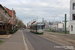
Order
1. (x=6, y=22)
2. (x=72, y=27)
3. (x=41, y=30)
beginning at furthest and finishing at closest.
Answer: (x=72, y=27) → (x=41, y=30) → (x=6, y=22)

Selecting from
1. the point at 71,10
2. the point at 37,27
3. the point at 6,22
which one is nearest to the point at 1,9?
the point at 6,22

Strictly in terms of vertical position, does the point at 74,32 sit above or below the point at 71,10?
below

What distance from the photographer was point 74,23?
3378 centimetres

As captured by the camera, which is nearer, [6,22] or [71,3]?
[6,22]

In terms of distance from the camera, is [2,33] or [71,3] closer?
[2,33]

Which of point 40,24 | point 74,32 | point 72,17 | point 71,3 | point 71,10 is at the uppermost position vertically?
point 71,3

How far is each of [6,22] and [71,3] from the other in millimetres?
20920

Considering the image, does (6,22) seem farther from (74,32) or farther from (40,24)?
(74,32)

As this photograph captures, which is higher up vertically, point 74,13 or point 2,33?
point 74,13

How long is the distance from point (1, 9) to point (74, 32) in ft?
78.8

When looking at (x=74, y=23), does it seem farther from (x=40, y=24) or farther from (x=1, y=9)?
(x=1, y=9)

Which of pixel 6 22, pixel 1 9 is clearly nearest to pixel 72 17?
pixel 6 22

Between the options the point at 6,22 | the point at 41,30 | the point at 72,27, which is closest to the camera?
the point at 6,22

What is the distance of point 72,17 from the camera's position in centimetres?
3428
